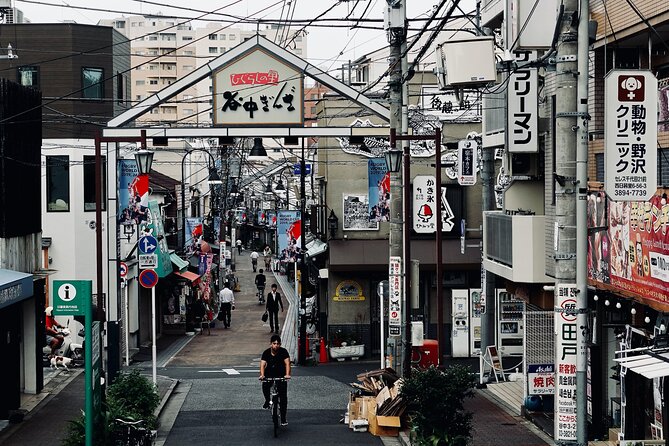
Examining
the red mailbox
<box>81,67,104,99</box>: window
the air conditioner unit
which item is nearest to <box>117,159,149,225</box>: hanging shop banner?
<box>81,67,104,99</box>: window

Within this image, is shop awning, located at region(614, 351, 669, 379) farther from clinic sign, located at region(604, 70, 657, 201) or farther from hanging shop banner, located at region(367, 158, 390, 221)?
hanging shop banner, located at region(367, 158, 390, 221)

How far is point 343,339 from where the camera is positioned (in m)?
32.8

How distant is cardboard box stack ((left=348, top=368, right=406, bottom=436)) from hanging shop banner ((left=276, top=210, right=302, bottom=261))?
53.6 feet

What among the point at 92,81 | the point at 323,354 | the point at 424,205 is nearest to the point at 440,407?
the point at 424,205

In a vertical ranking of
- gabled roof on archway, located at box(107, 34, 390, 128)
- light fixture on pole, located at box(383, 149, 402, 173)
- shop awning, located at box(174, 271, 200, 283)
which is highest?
gabled roof on archway, located at box(107, 34, 390, 128)

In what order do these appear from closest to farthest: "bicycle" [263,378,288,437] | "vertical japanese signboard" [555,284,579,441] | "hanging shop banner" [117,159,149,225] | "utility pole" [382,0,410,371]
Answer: "vertical japanese signboard" [555,284,579,441]
"bicycle" [263,378,288,437]
"utility pole" [382,0,410,371]
"hanging shop banner" [117,159,149,225]

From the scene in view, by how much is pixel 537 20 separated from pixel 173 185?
121 feet

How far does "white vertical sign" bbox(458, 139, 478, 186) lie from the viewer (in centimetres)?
2723

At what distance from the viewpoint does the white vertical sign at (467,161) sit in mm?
27234

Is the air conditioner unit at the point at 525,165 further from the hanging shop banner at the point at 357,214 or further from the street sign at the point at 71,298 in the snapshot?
the hanging shop banner at the point at 357,214

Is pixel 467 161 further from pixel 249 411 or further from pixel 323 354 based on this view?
pixel 249 411

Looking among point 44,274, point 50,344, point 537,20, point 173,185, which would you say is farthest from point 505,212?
point 173,185

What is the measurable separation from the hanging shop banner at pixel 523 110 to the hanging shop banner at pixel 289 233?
1892cm

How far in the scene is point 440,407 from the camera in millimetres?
15398
